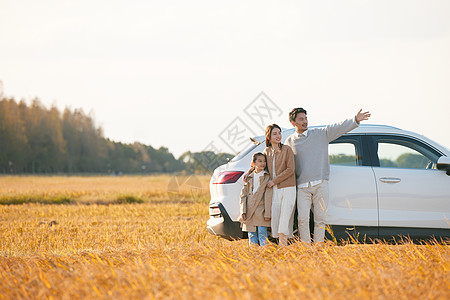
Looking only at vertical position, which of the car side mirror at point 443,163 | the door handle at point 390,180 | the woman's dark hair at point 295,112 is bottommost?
the door handle at point 390,180

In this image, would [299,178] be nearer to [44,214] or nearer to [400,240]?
[400,240]

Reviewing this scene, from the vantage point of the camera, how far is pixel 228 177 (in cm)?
623

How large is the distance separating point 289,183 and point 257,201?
463 mm

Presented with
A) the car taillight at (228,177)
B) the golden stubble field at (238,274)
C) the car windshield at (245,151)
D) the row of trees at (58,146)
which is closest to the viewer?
the golden stubble field at (238,274)

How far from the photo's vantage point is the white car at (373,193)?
6.00m

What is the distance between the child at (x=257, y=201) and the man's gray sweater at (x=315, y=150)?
45cm

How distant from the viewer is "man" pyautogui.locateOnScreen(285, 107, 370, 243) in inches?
231

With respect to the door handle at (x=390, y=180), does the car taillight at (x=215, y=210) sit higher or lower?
lower

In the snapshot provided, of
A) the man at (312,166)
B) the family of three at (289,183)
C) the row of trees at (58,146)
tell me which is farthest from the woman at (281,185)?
the row of trees at (58,146)

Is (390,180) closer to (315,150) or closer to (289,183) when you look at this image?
(315,150)

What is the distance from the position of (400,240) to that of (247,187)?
81.5 inches

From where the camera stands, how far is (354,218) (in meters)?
5.99

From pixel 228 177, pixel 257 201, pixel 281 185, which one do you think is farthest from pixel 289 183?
pixel 228 177

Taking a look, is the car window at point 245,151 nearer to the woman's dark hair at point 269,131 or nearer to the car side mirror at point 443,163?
the woman's dark hair at point 269,131
